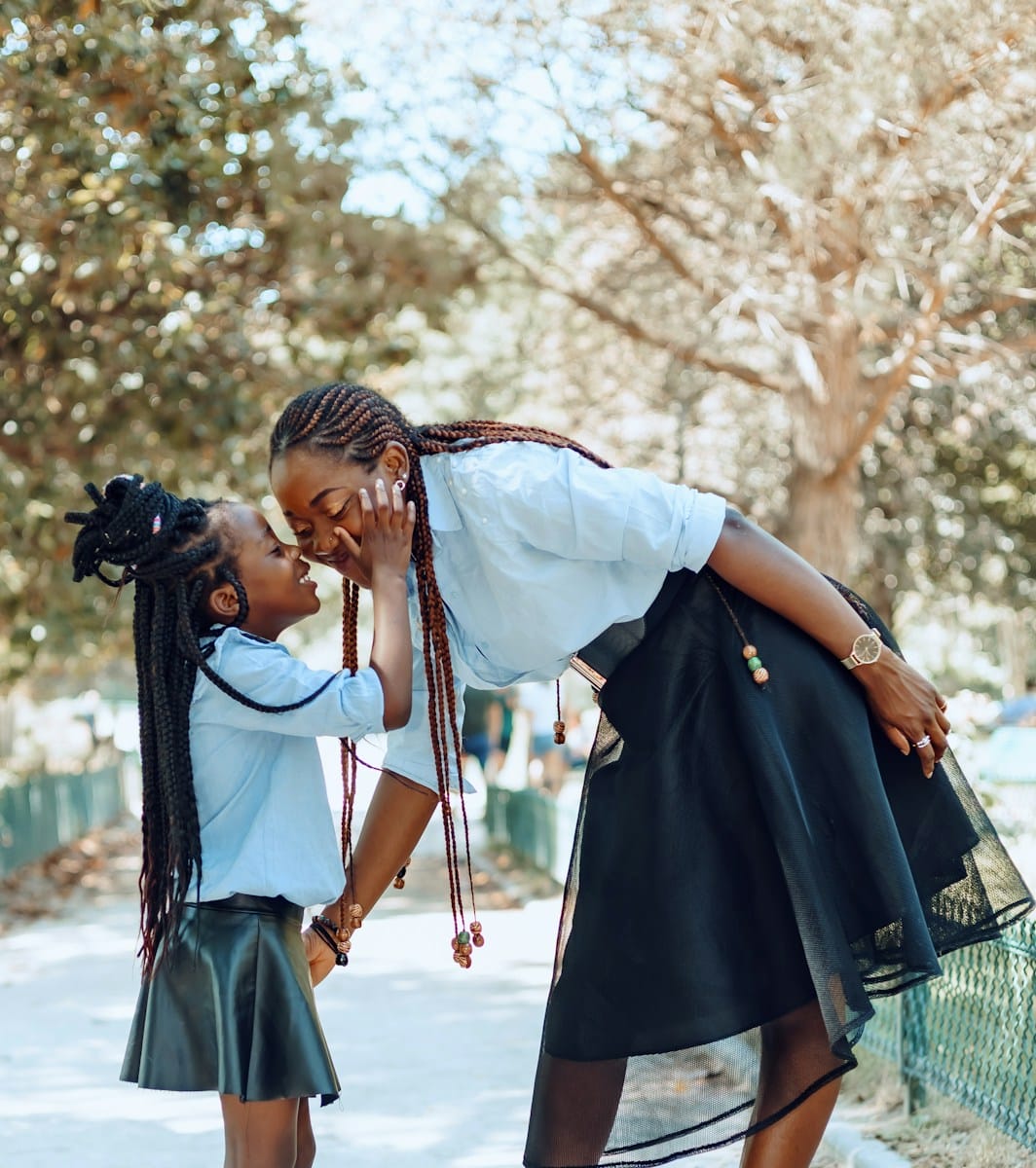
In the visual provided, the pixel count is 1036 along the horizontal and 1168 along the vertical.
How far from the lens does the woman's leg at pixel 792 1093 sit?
2.79 m

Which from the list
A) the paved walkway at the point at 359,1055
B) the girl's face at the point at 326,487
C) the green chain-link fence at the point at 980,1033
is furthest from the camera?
the paved walkway at the point at 359,1055

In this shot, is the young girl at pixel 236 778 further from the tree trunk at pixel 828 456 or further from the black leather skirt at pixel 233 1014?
the tree trunk at pixel 828 456

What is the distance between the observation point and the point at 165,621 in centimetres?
304

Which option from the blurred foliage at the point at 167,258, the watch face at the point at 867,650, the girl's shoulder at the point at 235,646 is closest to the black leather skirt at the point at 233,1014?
the girl's shoulder at the point at 235,646

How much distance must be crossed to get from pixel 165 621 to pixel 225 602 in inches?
4.9

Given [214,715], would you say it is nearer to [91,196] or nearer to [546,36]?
[91,196]

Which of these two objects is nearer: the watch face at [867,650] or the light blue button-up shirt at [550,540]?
the light blue button-up shirt at [550,540]

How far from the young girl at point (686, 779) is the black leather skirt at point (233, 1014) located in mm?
433

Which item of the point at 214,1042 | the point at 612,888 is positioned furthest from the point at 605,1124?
the point at 214,1042

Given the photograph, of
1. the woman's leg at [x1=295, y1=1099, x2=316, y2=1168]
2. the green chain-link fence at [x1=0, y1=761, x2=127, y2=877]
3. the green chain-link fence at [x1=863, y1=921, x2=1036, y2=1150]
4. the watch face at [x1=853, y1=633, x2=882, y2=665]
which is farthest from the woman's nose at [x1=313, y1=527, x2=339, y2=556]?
the green chain-link fence at [x1=0, y1=761, x2=127, y2=877]

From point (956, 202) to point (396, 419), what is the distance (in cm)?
766

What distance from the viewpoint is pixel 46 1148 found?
4.91 m

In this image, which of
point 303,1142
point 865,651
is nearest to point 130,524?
point 303,1142

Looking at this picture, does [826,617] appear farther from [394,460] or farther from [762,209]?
[762,209]
